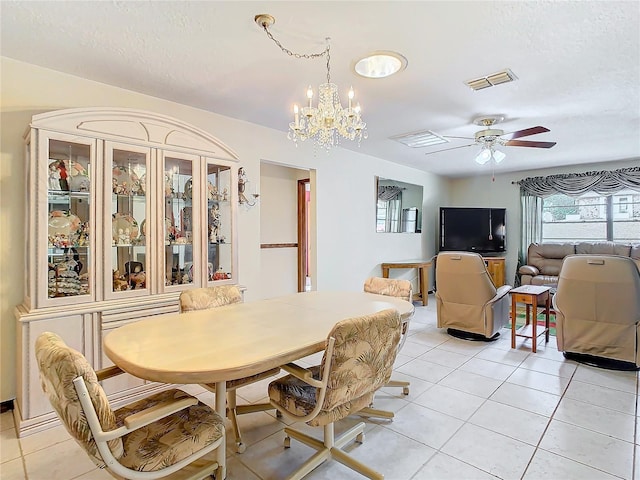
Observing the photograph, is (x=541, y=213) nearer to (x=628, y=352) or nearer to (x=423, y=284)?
(x=423, y=284)

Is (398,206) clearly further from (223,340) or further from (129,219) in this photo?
(223,340)

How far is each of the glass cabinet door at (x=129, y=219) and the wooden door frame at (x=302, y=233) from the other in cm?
287

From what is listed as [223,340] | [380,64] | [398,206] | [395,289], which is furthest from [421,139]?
[223,340]

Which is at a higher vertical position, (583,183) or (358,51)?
(358,51)

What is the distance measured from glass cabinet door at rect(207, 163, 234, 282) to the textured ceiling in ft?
2.30

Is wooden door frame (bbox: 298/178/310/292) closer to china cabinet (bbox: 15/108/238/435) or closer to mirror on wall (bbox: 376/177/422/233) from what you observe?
mirror on wall (bbox: 376/177/422/233)

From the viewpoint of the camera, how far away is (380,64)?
7.73ft

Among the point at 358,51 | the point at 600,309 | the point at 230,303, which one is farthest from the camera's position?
the point at 600,309

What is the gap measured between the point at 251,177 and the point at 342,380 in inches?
104

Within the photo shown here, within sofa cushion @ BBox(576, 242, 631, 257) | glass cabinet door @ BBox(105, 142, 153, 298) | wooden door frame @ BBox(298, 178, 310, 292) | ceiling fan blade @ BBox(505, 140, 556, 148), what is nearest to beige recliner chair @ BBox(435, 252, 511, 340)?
ceiling fan blade @ BBox(505, 140, 556, 148)

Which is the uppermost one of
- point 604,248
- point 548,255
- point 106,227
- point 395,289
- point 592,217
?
point 592,217

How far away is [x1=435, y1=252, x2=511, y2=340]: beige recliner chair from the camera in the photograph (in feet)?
12.3

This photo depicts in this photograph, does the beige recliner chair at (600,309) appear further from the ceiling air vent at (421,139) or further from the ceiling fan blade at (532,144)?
the ceiling air vent at (421,139)

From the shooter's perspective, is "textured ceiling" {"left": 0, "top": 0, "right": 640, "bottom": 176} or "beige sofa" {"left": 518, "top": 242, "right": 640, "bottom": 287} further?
"beige sofa" {"left": 518, "top": 242, "right": 640, "bottom": 287}
